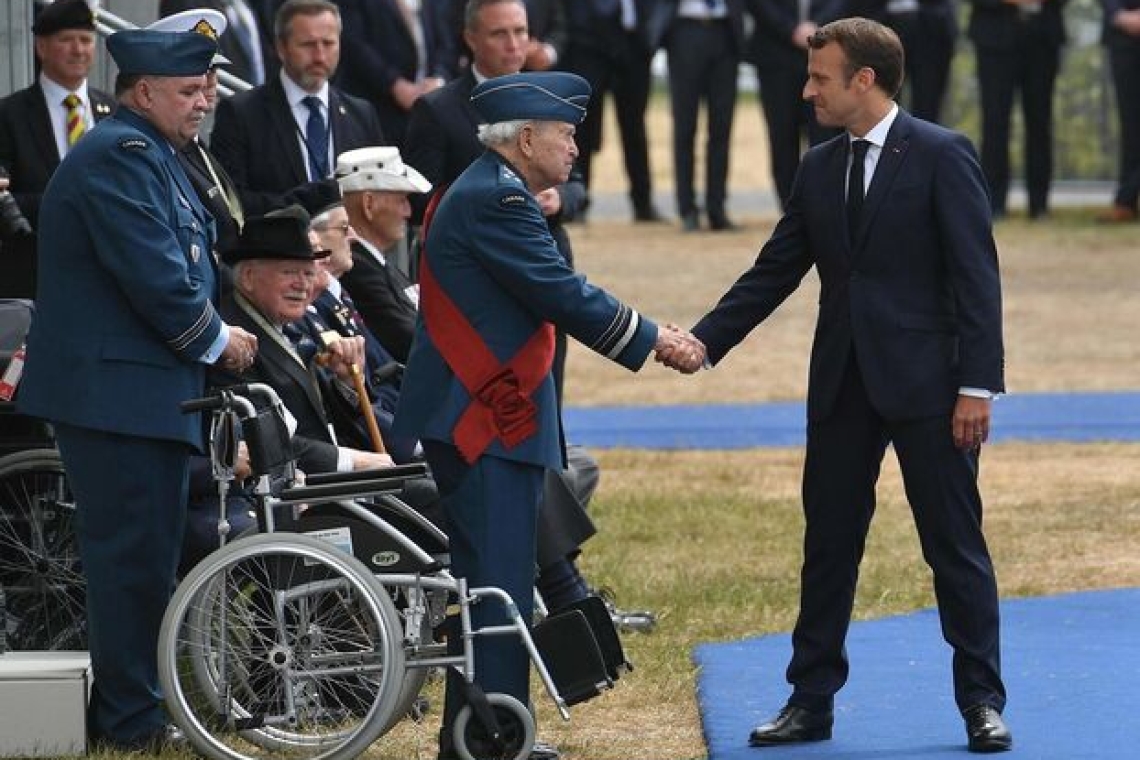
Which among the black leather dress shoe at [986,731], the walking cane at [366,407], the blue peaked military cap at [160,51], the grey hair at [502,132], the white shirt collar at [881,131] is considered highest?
the blue peaked military cap at [160,51]

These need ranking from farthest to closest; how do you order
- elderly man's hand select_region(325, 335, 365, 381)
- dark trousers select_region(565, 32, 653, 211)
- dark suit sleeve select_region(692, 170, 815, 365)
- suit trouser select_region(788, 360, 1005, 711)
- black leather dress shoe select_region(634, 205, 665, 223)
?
1. black leather dress shoe select_region(634, 205, 665, 223)
2. dark trousers select_region(565, 32, 653, 211)
3. elderly man's hand select_region(325, 335, 365, 381)
4. dark suit sleeve select_region(692, 170, 815, 365)
5. suit trouser select_region(788, 360, 1005, 711)

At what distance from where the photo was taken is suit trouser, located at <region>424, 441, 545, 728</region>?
7246 mm

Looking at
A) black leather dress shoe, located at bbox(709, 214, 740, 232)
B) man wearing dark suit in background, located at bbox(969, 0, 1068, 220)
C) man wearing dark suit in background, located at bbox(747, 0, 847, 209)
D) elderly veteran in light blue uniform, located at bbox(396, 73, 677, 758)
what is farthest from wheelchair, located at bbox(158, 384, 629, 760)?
man wearing dark suit in background, located at bbox(969, 0, 1068, 220)

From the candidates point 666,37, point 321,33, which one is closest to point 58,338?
point 321,33

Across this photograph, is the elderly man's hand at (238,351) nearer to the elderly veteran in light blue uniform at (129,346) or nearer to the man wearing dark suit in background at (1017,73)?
the elderly veteran in light blue uniform at (129,346)

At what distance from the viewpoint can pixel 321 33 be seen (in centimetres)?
1044

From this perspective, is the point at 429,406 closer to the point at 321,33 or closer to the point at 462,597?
the point at 462,597

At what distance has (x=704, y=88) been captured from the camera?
20188 millimetres

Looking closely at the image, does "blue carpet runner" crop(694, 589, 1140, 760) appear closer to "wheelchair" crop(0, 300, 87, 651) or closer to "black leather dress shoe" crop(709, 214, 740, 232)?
"wheelchair" crop(0, 300, 87, 651)

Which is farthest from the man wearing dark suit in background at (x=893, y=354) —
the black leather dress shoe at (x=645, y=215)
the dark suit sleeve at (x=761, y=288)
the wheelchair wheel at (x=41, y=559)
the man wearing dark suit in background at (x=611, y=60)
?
the black leather dress shoe at (x=645, y=215)

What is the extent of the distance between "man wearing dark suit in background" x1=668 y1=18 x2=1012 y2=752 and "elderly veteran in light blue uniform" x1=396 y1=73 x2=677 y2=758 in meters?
0.54

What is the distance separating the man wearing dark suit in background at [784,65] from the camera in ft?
64.3

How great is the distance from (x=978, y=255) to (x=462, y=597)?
5.16 ft

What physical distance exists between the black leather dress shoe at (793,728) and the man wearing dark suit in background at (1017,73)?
1292 cm
